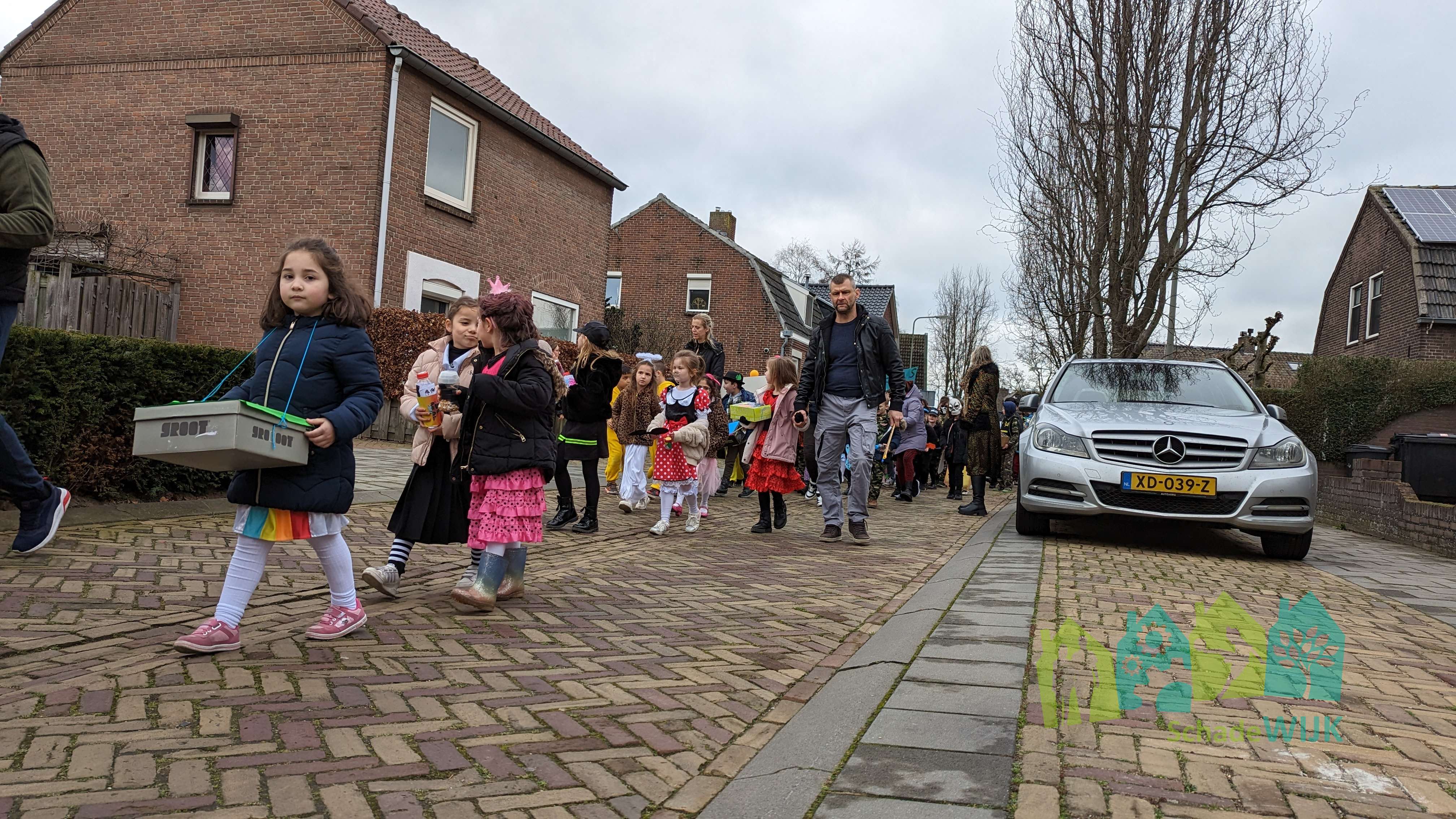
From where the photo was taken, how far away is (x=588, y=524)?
757 centimetres

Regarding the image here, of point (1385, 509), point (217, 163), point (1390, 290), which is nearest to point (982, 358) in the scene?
point (1385, 509)

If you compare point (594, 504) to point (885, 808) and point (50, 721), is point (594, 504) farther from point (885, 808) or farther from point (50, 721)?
point (885, 808)

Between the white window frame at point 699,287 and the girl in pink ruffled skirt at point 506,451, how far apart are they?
29.6 m

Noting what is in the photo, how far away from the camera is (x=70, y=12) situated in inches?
691

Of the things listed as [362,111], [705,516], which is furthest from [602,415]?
[362,111]

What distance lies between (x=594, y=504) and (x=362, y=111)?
11020 millimetres

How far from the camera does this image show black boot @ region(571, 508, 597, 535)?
754 centimetres

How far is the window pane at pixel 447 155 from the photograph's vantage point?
1717cm

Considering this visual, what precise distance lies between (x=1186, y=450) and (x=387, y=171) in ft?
42.3

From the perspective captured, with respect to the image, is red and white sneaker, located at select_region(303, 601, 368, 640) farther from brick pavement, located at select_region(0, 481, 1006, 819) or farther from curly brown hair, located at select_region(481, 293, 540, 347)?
curly brown hair, located at select_region(481, 293, 540, 347)

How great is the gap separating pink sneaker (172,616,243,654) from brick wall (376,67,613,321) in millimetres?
13240

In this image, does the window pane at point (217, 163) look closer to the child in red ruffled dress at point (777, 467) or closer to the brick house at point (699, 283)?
the child in red ruffled dress at point (777, 467)

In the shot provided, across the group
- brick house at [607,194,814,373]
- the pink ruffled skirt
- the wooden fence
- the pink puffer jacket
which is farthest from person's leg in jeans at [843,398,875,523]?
brick house at [607,194,814,373]

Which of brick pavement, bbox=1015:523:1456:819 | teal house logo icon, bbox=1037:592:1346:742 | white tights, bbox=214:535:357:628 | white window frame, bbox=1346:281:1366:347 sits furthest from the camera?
white window frame, bbox=1346:281:1366:347
